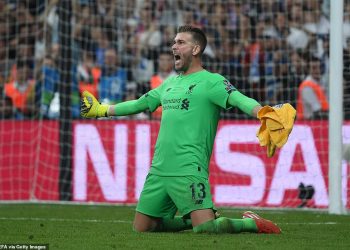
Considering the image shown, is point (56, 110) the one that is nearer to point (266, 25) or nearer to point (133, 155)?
point (133, 155)

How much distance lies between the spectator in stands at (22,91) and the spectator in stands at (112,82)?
3.92ft

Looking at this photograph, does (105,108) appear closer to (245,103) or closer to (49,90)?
(245,103)

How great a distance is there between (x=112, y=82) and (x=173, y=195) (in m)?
7.16

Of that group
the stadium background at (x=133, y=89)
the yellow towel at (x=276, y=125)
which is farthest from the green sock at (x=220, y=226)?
the stadium background at (x=133, y=89)

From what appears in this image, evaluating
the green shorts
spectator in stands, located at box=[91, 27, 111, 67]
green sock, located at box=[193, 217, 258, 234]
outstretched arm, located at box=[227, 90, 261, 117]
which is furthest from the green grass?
spectator in stands, located at box=[91, 27, 111, 67]

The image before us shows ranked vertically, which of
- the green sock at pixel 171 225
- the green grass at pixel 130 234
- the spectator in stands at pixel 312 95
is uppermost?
the spectator in stands at pixel 312 95

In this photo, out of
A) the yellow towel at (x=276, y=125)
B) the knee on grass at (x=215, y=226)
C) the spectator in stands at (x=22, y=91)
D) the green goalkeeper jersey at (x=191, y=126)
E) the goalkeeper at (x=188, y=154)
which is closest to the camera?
the yellow towel at (x=276, y=125)

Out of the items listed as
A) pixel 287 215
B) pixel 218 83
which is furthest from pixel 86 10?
pixel 218 83

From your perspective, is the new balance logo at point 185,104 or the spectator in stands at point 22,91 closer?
the new balance logo at point 185,104

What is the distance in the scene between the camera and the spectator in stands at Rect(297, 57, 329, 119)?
1402 centimetres

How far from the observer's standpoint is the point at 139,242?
24.4 ft

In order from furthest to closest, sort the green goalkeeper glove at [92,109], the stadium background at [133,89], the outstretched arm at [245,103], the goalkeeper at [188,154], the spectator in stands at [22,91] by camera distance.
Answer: the spectator in stands at [22,91]
the stadium background at [133,89]
the green goalkeeper glove at [92,109]
the goalkeeper at [188,154]
the outstretched arm at [245,103]

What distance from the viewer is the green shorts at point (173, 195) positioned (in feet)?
26.9

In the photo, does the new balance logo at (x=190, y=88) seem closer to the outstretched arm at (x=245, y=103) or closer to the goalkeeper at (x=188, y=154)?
the goalkeeper at (x=188, y=154)
